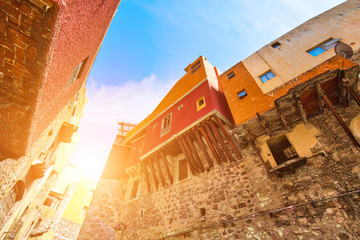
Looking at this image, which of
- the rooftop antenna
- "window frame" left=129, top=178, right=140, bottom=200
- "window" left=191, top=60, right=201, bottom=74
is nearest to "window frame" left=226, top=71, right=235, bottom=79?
"window" left=191, top=60, right=201, bottom=74

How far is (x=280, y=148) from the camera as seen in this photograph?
6754 mm

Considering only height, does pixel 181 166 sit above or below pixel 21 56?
above

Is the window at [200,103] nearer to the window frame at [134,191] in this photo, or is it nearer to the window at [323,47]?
the window at [323,47]

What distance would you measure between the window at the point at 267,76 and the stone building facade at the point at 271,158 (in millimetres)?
51

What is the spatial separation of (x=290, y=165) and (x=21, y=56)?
23.3ft

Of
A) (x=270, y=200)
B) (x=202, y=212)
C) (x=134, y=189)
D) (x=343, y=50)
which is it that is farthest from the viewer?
(x=134, y=189)

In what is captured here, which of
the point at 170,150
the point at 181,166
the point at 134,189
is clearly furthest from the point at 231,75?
the point at 134,189

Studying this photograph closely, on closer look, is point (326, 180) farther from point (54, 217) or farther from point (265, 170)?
point (54, 217)

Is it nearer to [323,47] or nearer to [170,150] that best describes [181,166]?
[170,150]

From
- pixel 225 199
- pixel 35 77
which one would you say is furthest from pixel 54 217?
pixel 35 77

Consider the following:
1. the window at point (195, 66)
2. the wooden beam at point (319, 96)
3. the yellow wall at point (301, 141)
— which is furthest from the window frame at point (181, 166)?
the window at point (195, 66)

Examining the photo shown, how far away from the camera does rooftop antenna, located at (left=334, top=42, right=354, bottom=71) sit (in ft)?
19.7

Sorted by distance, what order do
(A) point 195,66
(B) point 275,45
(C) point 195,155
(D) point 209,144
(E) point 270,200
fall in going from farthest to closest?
(A) point 195,66 < (B) point 275,45 < (C) point 195,155 < (D) point 209,144 < (E) point 270,200

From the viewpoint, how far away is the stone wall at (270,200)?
450 centimetres
